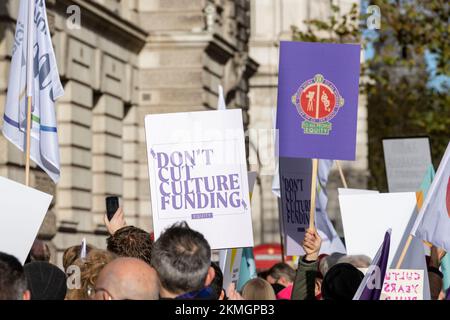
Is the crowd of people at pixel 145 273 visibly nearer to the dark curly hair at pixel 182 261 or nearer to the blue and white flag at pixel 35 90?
the dark curly hair at pixel 182 261

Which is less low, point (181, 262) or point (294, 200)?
point (294, 200)

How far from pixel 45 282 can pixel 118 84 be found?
19.2 meters

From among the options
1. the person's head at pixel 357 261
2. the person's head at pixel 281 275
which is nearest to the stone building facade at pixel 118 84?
the person's head at pixel 281 275

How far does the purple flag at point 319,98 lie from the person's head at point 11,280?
4.23m

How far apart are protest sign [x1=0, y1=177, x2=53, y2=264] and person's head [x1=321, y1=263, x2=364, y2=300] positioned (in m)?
1.33

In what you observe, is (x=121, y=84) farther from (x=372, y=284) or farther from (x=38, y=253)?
(x=372, y=284)

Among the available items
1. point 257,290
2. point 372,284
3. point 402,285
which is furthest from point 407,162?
point 372,284

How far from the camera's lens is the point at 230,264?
1062 centimetres

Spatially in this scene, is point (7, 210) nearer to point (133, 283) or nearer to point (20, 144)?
point (133, 283)

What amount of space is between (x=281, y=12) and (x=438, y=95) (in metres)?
18.5

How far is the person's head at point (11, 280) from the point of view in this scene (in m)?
5.06

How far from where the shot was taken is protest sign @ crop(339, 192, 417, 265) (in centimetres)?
896
